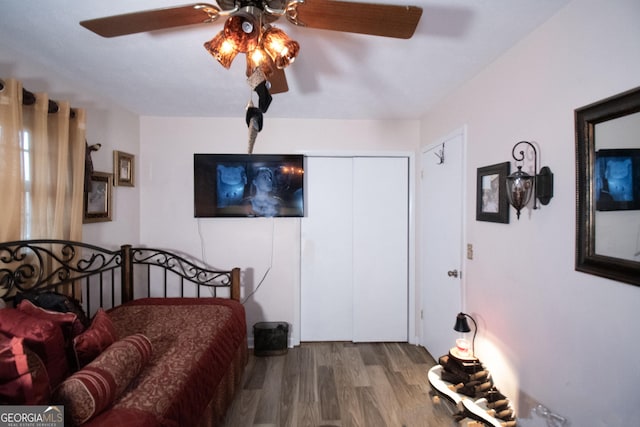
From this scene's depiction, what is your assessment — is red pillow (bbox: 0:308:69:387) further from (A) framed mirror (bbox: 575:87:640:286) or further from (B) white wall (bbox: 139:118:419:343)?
(A) framed mirror (bbox: 575:87:640:286)

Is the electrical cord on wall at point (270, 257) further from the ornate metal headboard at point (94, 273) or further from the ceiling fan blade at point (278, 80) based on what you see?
the ceiling fan blade at point (278, 80)

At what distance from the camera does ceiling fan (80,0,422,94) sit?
0.95 m

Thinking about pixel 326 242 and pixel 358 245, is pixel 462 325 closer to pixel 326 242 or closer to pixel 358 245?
pixel 358 245

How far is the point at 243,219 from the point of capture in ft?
9.55

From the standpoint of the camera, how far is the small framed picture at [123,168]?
253cm

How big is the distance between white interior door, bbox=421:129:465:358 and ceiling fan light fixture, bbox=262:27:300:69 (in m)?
1.55

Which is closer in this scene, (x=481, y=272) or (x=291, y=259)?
(x=481, y=272)

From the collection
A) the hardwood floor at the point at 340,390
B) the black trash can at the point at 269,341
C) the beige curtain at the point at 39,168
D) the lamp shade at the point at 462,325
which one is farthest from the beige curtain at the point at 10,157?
the lamp shade at the point at 462,325

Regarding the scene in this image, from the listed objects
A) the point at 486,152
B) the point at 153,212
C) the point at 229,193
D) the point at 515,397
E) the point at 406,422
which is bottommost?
the point at 406,422

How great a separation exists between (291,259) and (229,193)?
95 centimetres

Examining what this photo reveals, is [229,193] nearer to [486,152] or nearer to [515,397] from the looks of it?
[486,152]

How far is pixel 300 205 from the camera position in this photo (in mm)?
2846

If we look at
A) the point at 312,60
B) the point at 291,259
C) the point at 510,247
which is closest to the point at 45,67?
the point at 312,60

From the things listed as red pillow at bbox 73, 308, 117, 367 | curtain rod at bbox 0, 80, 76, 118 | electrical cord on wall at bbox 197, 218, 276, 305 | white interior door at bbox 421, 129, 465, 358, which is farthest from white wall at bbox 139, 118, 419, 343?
red pillow at bbox 73, 308, 117, 367
